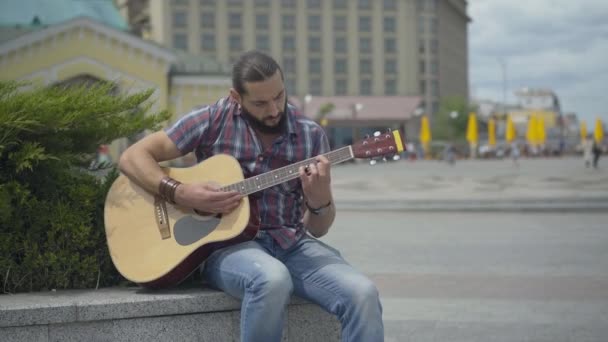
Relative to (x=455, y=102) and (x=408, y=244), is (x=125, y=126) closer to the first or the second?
(x=408, y=244)

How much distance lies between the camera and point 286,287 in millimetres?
3816

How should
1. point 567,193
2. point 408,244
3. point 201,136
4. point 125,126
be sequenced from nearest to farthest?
point 201,136 < point 125,126 < point 408,244 < point 567,193

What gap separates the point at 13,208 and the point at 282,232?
1.32 metres

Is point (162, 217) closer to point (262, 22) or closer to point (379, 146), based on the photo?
point (379, 146)

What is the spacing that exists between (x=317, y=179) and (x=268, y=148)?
431mm

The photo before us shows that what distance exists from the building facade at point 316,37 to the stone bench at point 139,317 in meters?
94.7

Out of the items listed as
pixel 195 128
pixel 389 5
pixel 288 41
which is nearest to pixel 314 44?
pixel 288 41

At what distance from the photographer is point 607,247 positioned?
34.0 feet

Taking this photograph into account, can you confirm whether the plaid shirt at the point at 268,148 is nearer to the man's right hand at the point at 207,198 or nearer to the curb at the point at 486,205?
the man's right hand at the point at 207,198

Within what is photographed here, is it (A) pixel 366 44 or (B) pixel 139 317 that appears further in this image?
(A) pixel 366 44

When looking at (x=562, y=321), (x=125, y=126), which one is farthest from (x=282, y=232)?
(x=562, y=321)

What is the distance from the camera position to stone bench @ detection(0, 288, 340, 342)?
394cm

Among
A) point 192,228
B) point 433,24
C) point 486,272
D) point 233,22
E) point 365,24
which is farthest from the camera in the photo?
point 433,24

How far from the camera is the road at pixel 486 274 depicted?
582 centimetres
